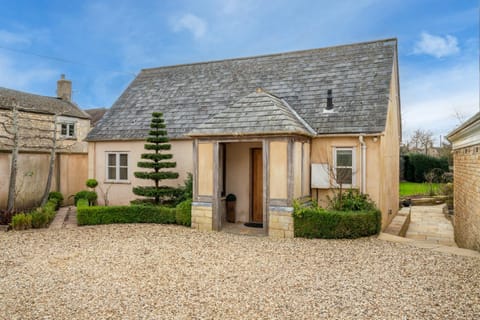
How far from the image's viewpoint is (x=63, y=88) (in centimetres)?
2484

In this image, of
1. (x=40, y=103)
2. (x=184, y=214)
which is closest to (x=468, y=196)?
(x=184, y=214)

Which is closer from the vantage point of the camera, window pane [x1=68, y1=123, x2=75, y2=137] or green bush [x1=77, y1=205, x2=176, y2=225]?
green bush [x1=77, y1=205, x2=176, y2=225]

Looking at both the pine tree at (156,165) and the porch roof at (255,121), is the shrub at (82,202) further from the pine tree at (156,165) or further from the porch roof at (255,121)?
the porch roof at (255,121)

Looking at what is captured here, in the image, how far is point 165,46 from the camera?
21.0 m

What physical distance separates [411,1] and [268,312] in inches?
497

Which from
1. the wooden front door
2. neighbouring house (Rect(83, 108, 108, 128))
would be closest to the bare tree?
the wooden front door

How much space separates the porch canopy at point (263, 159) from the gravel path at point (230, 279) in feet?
3.99

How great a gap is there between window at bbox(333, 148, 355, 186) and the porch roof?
118 centimetres

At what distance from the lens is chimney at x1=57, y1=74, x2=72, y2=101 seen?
81.5 ft

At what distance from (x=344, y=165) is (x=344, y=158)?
24 cm

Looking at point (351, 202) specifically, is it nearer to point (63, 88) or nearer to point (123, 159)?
point (123, 159)

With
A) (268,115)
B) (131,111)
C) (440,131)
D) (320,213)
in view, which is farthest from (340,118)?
(440,131)

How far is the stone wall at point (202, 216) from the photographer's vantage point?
37.1ft

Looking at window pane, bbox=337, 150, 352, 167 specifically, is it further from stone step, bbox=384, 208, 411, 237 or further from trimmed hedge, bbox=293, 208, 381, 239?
Result: stone step, bbox=384, 208, 411, 237
